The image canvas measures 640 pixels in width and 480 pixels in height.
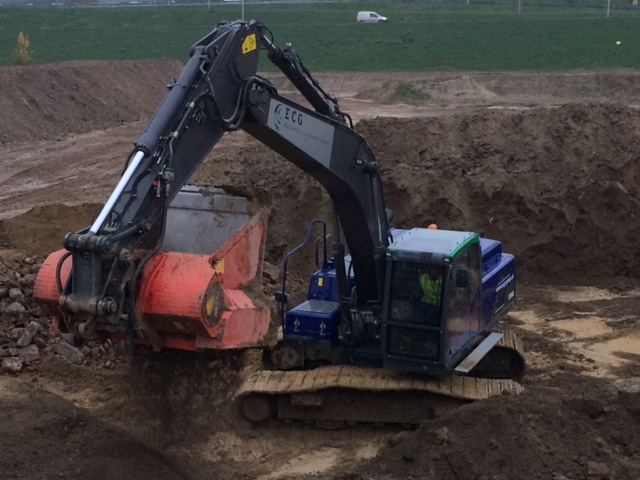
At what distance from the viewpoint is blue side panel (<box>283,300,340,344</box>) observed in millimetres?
10062

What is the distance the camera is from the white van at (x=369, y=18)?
59500 mm

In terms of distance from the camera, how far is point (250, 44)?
7961mm

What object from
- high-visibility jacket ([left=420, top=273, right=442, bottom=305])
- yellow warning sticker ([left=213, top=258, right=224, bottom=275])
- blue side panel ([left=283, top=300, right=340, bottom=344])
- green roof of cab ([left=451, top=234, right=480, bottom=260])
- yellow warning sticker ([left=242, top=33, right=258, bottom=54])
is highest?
yellow warning sticker ([left=242, top=33, right=258, bottom=54])

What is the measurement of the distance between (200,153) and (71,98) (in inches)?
1038

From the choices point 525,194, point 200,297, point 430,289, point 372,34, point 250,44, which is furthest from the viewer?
point 372,34

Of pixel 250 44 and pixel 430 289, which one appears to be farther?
pixel 430 289

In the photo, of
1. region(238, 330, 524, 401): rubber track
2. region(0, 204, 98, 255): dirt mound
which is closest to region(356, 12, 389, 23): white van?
region(0, 204, 98, 255): dirt mound

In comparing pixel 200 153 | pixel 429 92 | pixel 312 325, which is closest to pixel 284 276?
pixel 312 325

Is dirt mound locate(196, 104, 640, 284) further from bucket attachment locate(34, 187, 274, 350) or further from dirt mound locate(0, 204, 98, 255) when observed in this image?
bucket attachment locate(34, 187, 274, 350)

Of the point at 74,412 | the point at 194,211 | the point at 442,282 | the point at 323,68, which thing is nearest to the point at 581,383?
the point at 442,282

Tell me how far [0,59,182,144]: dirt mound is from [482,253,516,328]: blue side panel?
19.8 metres

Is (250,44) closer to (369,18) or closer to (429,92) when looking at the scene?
(429,92)

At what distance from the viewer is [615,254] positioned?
1653 cm

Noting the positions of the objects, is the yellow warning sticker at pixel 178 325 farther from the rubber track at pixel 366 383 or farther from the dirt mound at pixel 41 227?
the dirt mound at pixel 41 227
